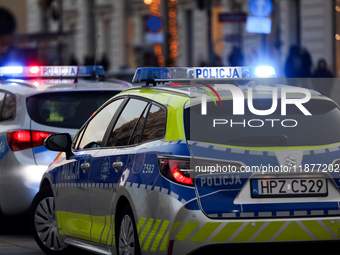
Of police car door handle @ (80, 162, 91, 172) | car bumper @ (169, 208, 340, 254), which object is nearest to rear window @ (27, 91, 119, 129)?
police car door handle @ (80, 162, 91, 172)

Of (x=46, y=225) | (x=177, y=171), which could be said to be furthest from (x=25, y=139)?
(x=177, y=171)

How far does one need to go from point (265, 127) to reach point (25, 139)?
3.56 meters

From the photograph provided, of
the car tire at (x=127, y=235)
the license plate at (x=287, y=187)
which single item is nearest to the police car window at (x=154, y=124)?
the car tire at (x=127, y=235)

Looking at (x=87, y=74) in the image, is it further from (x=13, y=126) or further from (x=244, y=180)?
(x=244, y=180)

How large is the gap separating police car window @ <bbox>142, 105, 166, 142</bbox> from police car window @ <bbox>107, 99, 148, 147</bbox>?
200mm

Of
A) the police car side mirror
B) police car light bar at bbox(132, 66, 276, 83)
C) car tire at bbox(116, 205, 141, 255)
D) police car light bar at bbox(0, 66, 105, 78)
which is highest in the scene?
police car light bar at bbox(132, 66, 276, 83)

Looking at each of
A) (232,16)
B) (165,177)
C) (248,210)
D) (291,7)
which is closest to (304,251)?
(248,210)

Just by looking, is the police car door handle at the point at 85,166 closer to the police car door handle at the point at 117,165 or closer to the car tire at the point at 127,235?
the police car door handle at the point at 117,165

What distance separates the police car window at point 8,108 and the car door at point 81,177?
168cm

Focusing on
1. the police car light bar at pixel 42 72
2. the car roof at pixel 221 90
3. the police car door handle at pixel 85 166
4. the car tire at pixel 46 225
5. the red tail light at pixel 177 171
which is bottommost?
the car tire at pixel 46 225

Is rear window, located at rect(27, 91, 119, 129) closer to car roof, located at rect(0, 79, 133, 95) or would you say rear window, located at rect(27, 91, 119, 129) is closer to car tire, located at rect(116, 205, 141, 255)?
car roof, located at rect(0, 79, 133, 95)

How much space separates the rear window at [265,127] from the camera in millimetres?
4617

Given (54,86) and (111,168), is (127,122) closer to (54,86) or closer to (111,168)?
(111,168)

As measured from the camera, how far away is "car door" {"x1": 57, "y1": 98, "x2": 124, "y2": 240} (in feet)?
19.2
